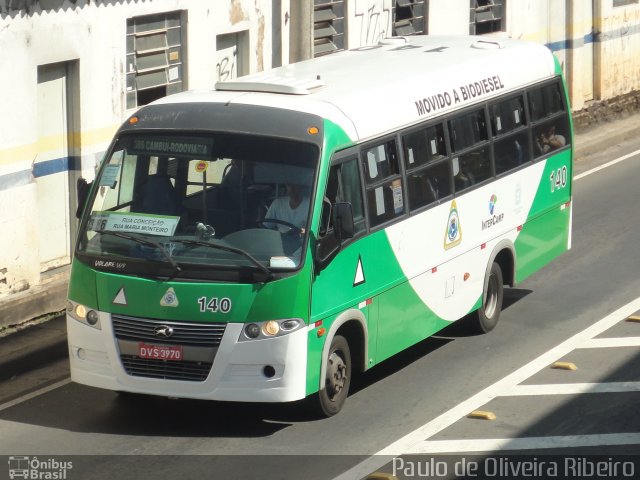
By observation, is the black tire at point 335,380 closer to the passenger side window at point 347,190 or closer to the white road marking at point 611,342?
the passenger side window at point 347,190

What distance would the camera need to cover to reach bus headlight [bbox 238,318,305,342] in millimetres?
10383

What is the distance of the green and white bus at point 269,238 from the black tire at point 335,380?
2 cm

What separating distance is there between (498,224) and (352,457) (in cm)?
415

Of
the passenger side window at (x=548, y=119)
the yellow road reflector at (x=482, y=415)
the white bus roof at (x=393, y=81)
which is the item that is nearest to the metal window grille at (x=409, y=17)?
the white bus roof at (x=393, y=81)

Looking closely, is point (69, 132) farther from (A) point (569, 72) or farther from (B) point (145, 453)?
(A) point (569, 72)

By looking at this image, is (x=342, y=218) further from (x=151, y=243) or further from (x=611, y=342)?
(x=611, y=342)

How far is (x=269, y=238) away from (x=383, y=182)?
5.13 feet

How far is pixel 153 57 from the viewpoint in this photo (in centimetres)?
1716

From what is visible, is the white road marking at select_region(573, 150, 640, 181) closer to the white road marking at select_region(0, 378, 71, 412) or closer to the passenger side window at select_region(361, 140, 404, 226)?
the passenger side window at select_region(361, 140, 404, 226)

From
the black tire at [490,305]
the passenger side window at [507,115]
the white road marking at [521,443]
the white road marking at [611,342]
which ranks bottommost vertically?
the white road marking at [521,443]

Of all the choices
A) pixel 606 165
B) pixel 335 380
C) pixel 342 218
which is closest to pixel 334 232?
pixel 342 218

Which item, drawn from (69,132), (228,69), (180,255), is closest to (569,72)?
(228,69)

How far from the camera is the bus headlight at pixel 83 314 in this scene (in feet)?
35.4

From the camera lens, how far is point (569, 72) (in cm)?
2631
